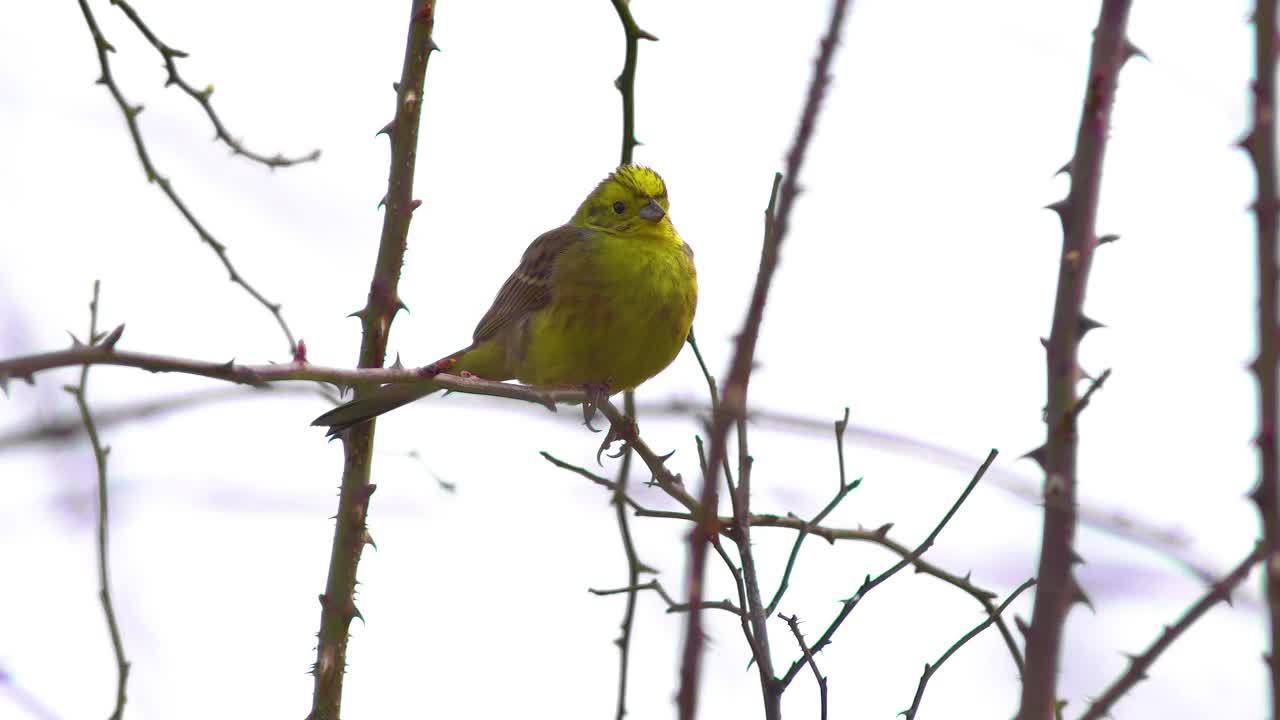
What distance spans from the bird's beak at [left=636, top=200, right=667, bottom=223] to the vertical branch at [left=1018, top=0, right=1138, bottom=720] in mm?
4667

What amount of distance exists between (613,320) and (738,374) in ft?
14.8

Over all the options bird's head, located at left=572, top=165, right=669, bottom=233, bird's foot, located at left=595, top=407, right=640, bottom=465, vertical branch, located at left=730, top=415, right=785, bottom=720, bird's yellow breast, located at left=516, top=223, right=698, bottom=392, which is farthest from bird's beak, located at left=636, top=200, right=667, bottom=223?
vertical branch, located at left=730, top=415, right=785, bottom=720

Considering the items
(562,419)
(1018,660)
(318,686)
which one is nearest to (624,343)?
(318,686)

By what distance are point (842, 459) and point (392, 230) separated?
4.96ft

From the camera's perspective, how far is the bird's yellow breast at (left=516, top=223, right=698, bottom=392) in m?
5.75

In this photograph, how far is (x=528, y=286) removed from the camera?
6363mm

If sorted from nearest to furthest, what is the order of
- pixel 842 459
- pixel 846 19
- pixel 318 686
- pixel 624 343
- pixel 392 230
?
pixel 846 19 < pixel 842 459 < pixel 318 686 < pixel 392 230 < pixel 624 343

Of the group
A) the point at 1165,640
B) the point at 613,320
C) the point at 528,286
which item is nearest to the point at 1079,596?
the point at 1165,640

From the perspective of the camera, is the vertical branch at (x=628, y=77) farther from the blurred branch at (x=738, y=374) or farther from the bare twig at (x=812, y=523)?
the blurred branch at (x=738, y=374)

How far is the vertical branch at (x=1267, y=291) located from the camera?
1363 millimetres

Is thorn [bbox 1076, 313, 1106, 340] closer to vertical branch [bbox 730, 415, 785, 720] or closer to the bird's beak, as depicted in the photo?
vertical branch [bbox 730, 415, 785, 720]

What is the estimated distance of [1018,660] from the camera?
2707mm

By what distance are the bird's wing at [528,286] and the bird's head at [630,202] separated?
0.15m

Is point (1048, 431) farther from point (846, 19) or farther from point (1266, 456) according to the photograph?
point (846, 19)
